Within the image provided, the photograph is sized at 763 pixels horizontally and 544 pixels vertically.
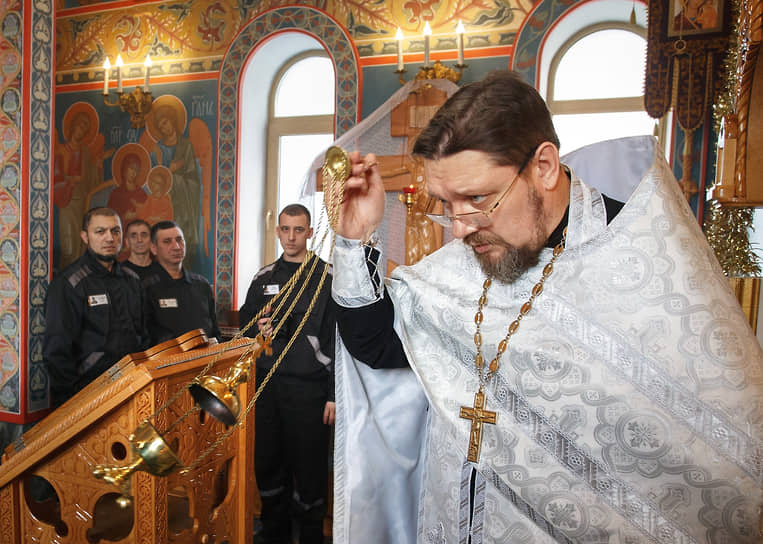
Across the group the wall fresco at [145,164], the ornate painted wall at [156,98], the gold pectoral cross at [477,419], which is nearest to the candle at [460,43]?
the ornate painted wall at [156,98]

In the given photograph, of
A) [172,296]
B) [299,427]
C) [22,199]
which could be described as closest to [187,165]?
[172,296]

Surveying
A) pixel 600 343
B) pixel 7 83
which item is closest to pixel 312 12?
pixel 7 83

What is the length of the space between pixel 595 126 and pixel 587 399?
3982mm

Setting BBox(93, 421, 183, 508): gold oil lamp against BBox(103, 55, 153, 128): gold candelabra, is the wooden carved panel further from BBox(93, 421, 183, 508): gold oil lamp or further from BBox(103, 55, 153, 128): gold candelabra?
BBox(103, 55, 153, 128): gold candelabra

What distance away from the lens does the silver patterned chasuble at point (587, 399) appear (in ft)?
4.15

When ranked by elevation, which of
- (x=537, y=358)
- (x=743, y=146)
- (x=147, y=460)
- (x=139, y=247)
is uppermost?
(x=743, y=146)

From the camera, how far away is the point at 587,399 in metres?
1.38

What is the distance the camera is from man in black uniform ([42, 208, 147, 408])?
3629 millimetres

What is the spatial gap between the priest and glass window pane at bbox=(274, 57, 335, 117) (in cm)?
438

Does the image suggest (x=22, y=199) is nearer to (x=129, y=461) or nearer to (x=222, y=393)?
(x=129, y=461)

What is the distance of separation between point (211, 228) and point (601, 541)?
4.67 meters

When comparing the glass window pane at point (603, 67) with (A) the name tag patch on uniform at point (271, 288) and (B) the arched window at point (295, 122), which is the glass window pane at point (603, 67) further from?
(A) the name tag patch on uniform at point (271, 288)

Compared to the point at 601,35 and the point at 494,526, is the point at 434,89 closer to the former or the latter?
the point at 601,35

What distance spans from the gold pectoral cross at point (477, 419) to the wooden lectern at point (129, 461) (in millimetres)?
651
